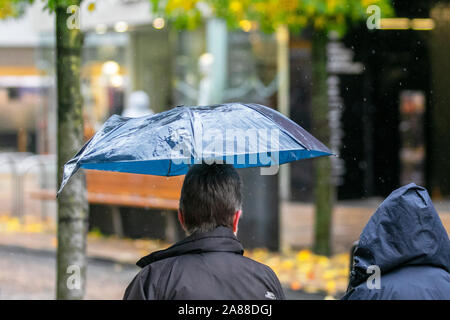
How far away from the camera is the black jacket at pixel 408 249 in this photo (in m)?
2.47

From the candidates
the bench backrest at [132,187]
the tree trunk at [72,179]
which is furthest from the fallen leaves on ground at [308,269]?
the tree trunk at [72,179]

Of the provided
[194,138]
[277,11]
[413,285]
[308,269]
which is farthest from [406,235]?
[277,11]

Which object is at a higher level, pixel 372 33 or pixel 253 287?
pixel 372 33

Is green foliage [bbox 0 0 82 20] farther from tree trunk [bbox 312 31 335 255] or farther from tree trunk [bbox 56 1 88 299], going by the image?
tree trunk [bbox 312 31 335 255]

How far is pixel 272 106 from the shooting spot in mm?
14945

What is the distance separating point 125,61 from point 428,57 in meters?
7.93

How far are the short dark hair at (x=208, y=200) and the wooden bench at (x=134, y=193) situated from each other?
6.69 m

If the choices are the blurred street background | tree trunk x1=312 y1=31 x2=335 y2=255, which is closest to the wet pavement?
the blurred street background

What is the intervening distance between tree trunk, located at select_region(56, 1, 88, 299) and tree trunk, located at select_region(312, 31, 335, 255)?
4.31m

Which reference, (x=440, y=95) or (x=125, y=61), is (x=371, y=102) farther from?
(x=125, y=61)

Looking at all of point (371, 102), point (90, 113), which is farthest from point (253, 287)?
point (90, 113)

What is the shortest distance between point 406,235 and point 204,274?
0.72 m

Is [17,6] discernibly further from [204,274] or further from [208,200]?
[204,274]
